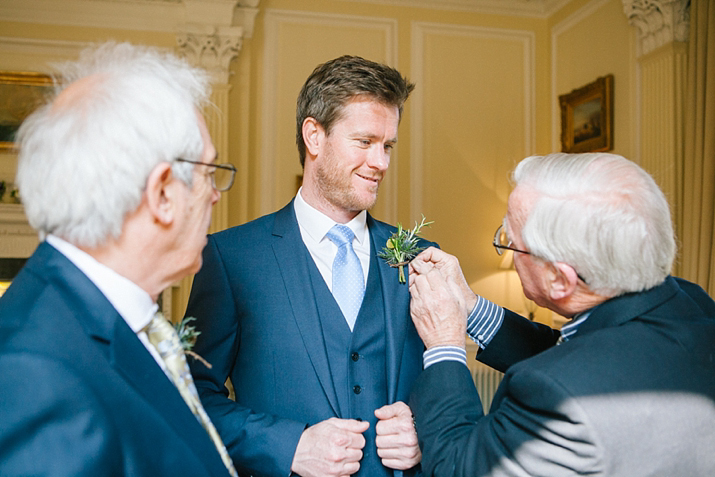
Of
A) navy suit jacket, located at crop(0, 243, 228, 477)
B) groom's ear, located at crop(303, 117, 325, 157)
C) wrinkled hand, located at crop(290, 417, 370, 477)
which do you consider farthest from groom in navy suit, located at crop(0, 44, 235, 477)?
groom's ear, located at crop(303, 117, 325, 157)

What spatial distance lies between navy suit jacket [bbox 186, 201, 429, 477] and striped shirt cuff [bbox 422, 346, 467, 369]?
0.14m

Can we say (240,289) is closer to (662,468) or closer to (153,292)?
(153,292)

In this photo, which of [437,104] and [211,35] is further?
[437,104]

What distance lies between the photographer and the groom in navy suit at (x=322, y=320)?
1.42 m

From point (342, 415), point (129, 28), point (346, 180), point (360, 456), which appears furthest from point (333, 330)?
point (129, 28)

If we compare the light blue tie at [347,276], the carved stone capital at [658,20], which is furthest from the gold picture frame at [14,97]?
the carved stone capital at [658,20]

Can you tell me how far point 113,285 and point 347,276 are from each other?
821 mm

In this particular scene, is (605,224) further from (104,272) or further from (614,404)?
(104,272)

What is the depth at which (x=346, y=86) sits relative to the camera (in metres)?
1.73

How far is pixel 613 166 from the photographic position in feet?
4.05

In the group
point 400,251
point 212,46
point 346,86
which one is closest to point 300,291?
point 400,251

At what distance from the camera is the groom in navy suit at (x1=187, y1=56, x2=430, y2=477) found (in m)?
1.42

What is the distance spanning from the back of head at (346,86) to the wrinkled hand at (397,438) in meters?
0.87

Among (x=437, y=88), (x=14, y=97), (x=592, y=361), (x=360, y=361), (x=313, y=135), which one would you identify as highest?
(x=437, y=88)
